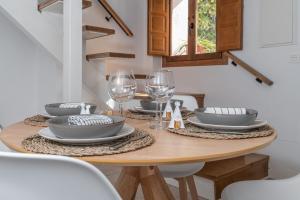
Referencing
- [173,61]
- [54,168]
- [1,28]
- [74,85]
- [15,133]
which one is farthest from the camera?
[173,61]

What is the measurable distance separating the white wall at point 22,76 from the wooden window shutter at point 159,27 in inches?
56.0

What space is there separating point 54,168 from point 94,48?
349 centimetres

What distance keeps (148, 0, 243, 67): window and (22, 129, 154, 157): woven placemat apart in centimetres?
272

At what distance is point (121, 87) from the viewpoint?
118cm

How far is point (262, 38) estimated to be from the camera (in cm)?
299

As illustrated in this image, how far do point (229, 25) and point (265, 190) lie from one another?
2.51m

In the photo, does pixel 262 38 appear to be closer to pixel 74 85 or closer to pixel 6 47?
pixel 74 85

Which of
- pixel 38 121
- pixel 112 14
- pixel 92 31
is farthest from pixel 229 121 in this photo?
pixel 112 14

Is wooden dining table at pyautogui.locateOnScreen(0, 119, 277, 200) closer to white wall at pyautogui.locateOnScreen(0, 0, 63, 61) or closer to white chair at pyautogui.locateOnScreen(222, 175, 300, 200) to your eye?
white chair at pyautogui.locateOnScreen(222, 175, 300, 200)

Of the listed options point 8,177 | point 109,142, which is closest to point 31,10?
point 109,142

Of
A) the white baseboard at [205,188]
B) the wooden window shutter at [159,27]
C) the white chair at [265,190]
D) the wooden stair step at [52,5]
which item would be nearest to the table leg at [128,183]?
the white chair at [265,190]

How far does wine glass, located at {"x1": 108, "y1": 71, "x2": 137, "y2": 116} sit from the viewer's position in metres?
1.17

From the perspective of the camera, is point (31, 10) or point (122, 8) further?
point (122, 8)

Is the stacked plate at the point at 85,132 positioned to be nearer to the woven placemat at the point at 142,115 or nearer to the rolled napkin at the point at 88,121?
the rolled napkin at the point at 88,121
